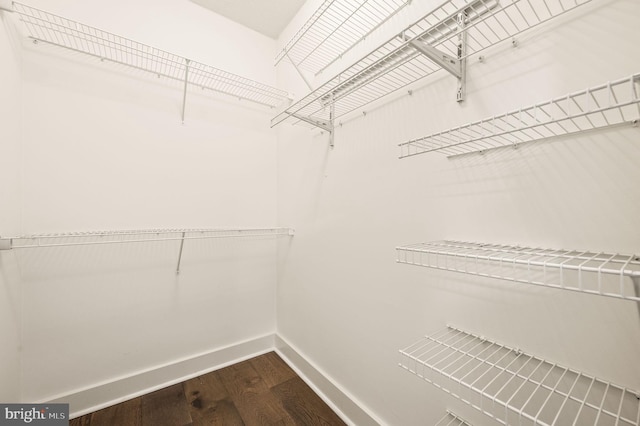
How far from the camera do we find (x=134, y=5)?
159 centimetres

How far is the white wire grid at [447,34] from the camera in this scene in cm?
71

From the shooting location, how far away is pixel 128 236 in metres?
1.58

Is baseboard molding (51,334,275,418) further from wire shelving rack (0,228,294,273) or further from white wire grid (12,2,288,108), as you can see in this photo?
white wire grid (12,2,288,108)

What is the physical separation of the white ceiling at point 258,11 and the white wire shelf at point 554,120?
1611mm

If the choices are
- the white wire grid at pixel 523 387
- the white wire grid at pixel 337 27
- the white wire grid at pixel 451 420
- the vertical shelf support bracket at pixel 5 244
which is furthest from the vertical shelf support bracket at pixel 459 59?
the vertical shelf support bracket at pixel 5 244

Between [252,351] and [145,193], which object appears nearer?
[145,193]

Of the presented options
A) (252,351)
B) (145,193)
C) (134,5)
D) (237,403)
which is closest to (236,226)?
(145,193)

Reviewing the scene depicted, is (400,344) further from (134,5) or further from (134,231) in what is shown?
(134,5)

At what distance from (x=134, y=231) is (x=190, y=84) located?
1.05 metres

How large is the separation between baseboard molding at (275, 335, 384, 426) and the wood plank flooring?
0.04 meters

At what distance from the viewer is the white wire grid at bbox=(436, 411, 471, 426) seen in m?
0.92

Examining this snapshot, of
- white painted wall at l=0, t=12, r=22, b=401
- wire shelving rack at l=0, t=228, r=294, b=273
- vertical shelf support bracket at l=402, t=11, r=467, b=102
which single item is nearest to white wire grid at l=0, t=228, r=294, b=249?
wire shelving rack at l=0, t=228, r=294, b=273

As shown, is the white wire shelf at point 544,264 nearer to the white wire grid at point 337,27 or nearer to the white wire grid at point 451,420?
the white wire grid at point 451,420

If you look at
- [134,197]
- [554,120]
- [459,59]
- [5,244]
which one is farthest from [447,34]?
[5,244]
